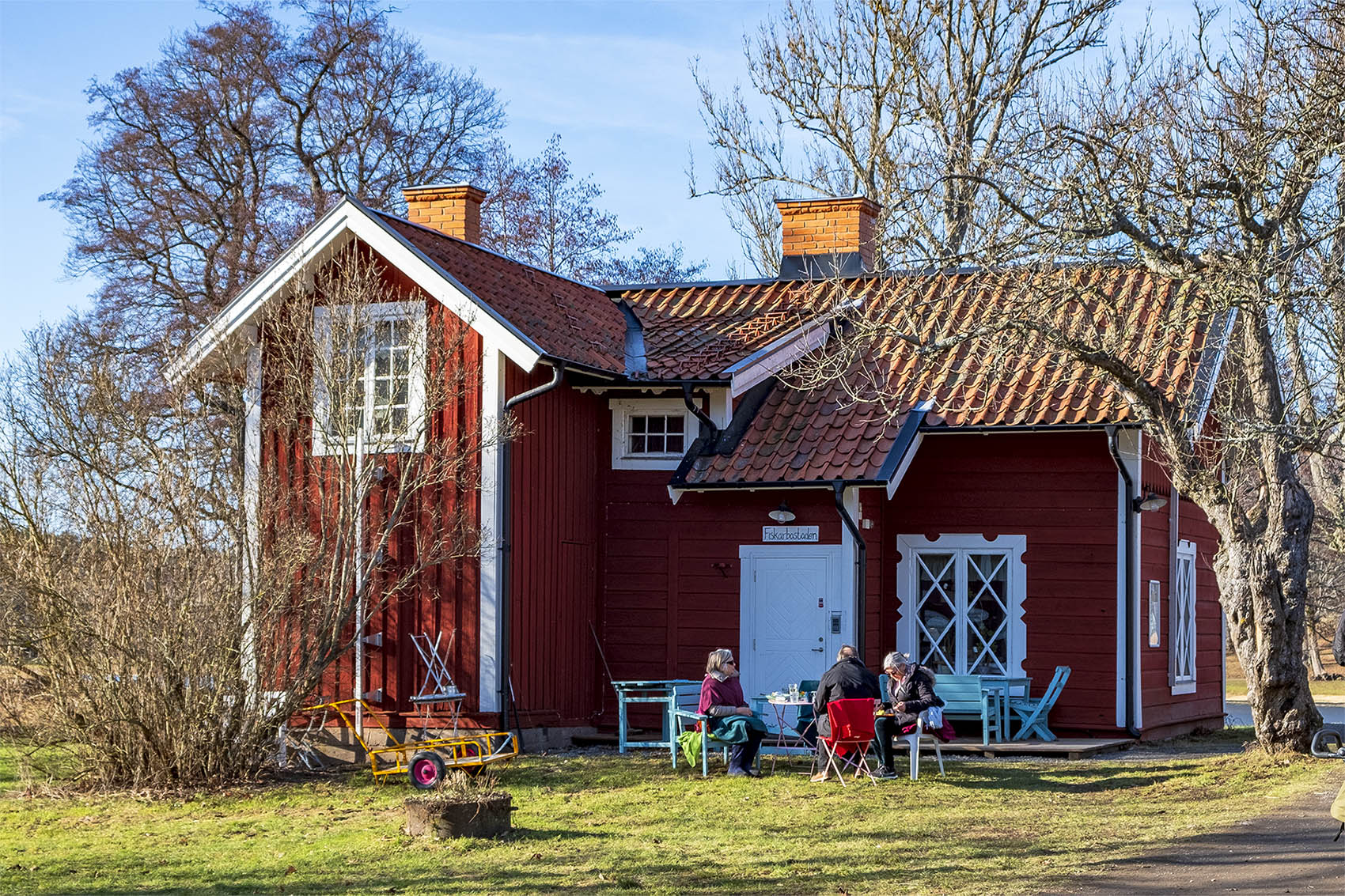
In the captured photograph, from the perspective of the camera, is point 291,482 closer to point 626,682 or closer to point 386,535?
point 386,535

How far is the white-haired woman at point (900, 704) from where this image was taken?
529 inches

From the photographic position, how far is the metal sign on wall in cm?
1661

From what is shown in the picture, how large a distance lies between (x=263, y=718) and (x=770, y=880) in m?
5.97

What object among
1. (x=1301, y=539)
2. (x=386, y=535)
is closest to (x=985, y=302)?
(x=1301, y=539)

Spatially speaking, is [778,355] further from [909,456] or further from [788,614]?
[788,614]

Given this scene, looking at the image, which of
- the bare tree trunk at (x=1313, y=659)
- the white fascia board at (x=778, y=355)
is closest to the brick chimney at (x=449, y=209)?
the white fascia board at (x=778, y=355)

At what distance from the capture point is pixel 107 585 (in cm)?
1338

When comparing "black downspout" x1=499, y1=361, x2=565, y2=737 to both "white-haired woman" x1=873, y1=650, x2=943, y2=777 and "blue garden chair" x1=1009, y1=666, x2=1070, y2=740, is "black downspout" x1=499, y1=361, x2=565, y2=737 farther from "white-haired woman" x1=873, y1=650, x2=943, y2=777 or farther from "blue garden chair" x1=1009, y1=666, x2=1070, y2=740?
"blue garden chair" x1=1009, y1=666, x2=1070, y2=740

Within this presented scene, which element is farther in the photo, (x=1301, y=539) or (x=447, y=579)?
(x=447, y=579)

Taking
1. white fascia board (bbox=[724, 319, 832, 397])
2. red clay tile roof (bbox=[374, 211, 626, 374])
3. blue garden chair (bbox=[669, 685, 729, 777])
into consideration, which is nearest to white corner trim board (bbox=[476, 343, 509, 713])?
red clay tile roof (bbox=[374, 211, 626, 374])

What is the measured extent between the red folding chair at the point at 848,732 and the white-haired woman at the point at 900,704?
105 mm

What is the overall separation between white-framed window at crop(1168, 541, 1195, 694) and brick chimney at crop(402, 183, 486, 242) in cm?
933

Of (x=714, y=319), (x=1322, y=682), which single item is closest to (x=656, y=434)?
(x=714, y=319)

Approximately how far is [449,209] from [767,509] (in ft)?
19.5
